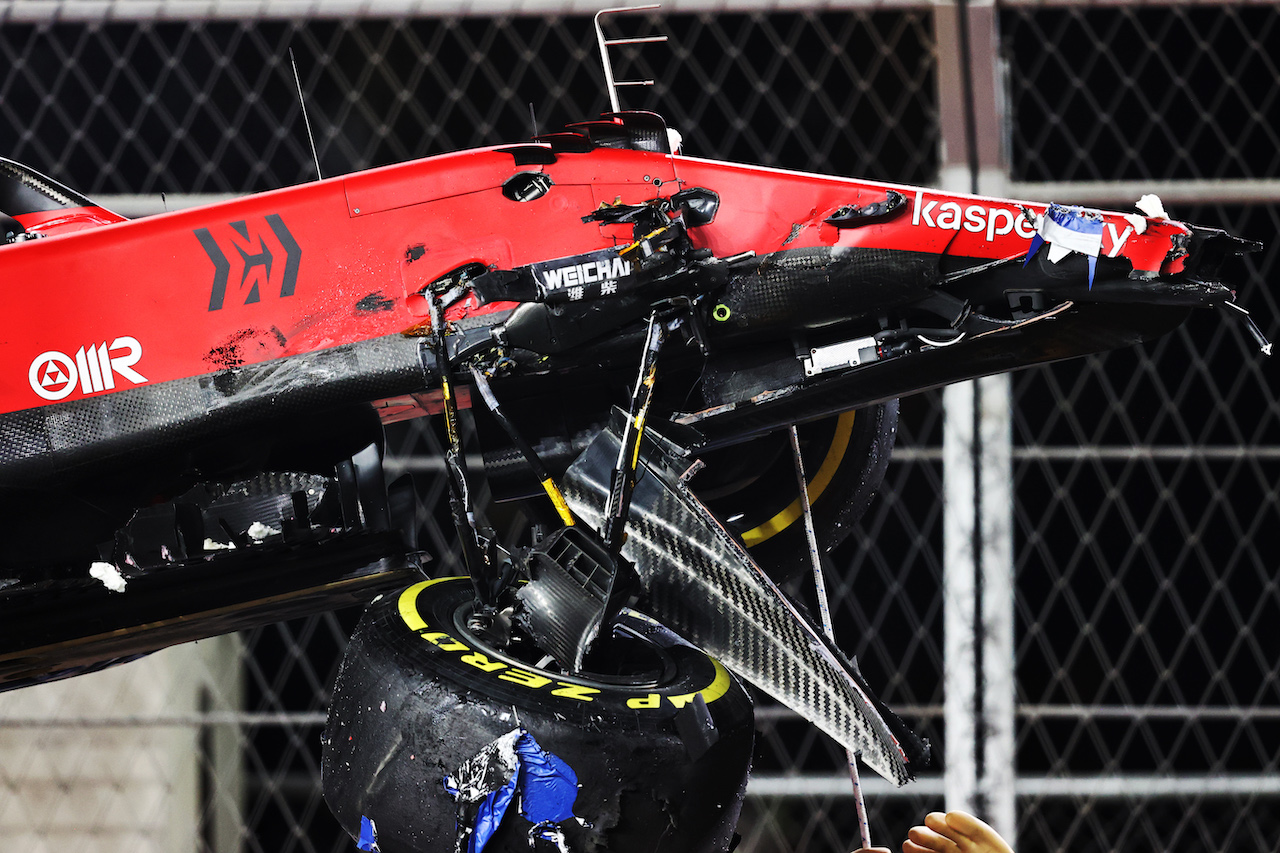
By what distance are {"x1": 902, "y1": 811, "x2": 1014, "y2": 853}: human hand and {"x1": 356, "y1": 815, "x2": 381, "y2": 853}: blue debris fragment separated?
603mm

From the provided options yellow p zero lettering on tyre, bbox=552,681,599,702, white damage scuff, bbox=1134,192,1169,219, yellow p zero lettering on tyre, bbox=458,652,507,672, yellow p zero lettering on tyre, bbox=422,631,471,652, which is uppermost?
white damage scuff, bbox=1134,192,1169,219

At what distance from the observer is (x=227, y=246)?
3.64 ft

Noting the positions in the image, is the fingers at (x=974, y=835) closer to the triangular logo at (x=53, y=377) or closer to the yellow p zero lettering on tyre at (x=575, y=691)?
the yellow p zero lettering on tyre at (x=575, y=691)

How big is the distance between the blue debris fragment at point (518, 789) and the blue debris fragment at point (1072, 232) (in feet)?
2.20

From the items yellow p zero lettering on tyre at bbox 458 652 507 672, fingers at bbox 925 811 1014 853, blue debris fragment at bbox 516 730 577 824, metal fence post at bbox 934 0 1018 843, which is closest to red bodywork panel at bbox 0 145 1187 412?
yellow p zero lettering on tyre at bbox 458 652 507 672

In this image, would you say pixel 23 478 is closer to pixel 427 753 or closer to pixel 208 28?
pixel 427 753

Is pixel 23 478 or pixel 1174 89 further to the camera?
pixel 1174 89

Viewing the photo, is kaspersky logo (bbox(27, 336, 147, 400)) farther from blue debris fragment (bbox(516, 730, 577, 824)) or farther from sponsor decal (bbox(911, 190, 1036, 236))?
sponsor decal (bbox(911, 190, 1036, 236))

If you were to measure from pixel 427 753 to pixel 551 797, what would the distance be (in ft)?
0.39

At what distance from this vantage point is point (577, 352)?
1090 mm

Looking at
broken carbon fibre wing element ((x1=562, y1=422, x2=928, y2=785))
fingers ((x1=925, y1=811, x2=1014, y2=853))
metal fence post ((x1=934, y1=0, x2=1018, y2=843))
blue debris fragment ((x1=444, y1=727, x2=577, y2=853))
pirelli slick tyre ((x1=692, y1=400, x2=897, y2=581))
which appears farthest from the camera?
metal fence post ((x1=934, y1=0, x2=1018, y2=843))

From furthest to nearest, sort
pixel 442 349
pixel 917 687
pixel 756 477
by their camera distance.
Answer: pixel 917 687
pixel 756 477
pixel 442 349

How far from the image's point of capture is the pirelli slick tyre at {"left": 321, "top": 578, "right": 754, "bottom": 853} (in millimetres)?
977

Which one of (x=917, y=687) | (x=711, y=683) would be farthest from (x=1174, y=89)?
(x=711, y=683)
